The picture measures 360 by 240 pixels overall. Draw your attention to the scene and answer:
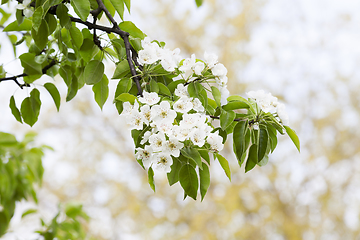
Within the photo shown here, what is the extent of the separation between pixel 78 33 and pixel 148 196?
4034mm

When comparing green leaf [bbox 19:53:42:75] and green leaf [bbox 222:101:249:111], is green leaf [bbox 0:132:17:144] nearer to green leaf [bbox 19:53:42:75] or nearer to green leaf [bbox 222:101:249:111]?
green leaf [bbox 19:53:42:75]

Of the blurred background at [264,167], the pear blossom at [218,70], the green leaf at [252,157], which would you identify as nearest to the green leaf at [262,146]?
the green leaf at [252,157]

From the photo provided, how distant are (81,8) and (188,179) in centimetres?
28

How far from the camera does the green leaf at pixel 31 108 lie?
0.64m

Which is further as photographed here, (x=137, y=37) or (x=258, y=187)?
(x=258, y=187)

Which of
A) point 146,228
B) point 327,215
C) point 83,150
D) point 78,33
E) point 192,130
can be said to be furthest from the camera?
point 83,150

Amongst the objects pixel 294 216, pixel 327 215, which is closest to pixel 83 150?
pixel 294 216

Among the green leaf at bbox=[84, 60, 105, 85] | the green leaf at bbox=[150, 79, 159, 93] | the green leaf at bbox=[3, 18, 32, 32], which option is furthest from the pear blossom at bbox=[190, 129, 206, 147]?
the green leaf at bbox=[3, 18, 32, 32]

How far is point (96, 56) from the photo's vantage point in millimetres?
668

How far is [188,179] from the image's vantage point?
0.47m

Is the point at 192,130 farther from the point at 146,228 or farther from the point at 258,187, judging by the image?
the point at 146,228

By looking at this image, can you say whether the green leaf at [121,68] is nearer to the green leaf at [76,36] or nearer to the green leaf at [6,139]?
the green leaf at [76,36]

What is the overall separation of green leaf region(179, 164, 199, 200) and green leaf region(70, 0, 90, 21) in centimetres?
26

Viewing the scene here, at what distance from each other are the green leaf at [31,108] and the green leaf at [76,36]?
14 cm
